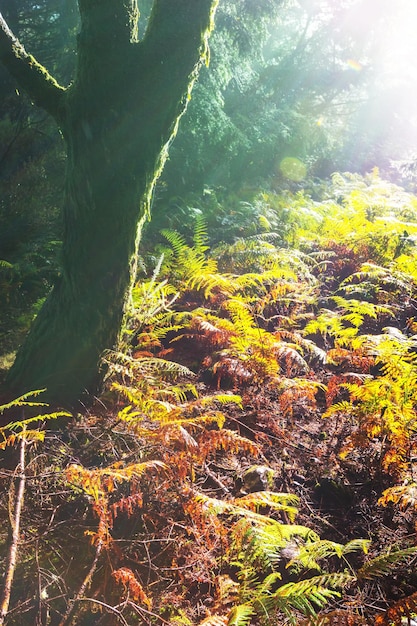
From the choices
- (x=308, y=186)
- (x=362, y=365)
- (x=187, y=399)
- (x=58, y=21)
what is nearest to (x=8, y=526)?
(x=187, y=399)

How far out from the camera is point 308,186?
11594mm

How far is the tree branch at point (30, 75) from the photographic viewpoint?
285 cm

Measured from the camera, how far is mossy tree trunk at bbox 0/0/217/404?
2664mm

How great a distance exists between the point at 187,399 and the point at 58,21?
6982mm

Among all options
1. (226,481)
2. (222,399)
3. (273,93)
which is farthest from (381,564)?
(273,93)

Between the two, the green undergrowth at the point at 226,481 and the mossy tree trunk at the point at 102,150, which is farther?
the mossy tree trunk at the point at 102,150

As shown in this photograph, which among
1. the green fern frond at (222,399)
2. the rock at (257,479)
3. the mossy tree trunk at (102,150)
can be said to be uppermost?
the mossy tree trunk at (102,150)

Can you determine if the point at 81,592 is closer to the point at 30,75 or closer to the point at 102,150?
the point at 102,150

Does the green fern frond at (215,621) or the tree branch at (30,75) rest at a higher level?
the tree branch at (30,75)

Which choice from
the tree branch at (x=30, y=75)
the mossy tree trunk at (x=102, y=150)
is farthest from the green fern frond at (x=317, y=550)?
the tree branch at (x=30, y=75)

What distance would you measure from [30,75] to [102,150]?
768mm

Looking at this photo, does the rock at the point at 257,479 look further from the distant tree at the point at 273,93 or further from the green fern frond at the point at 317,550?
the distant tree at the point at 273,93

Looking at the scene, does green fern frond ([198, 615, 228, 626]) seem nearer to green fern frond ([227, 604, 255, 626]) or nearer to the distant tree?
green fern frond ([227, 604, 255, 626])

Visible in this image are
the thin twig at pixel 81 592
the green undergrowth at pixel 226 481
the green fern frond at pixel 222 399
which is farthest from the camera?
the green fern frond at pixel 222 399
